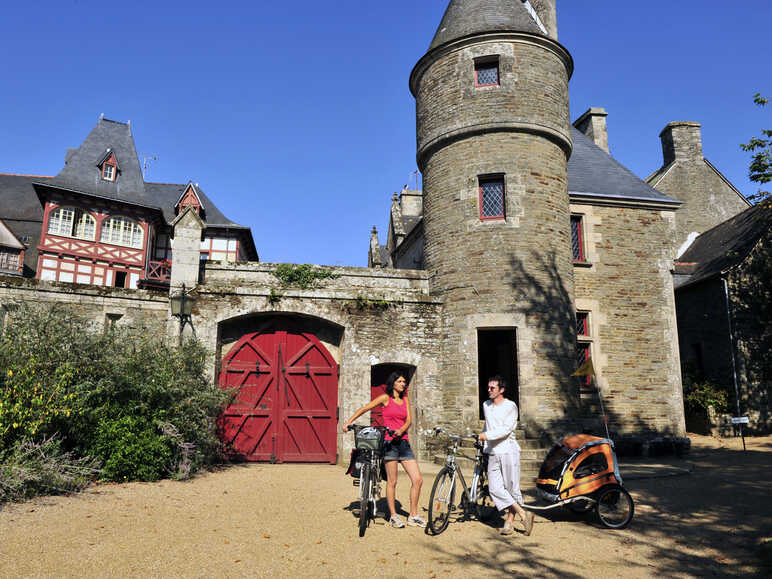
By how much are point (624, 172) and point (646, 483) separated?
9.56m

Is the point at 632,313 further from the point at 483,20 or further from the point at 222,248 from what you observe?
the point at 222,248

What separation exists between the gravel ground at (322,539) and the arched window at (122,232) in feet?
64.3

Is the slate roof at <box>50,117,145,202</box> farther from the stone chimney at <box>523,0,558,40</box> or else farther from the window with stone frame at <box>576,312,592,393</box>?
the window with stone frame at <box>576,312,592,393</box>

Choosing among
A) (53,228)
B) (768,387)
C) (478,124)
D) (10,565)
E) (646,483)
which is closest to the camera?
(10,565)

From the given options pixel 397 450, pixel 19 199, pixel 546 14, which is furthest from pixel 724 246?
pixel 19 199

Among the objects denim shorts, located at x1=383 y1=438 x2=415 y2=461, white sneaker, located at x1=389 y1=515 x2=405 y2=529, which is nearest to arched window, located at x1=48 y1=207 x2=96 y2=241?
denim shorts, located at x1=383 y1=438 x2=415 y2=461

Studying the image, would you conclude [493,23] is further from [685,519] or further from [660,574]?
[660,574]

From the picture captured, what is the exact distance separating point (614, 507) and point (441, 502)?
1.92 metres

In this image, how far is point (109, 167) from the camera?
24.5 metres

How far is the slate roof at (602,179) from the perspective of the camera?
13.5 meters

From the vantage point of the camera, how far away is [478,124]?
10.9 meters

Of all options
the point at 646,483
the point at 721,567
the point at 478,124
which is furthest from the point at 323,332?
the point at 721,567

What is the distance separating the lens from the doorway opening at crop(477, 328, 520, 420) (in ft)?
40.7

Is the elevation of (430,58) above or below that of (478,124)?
above
